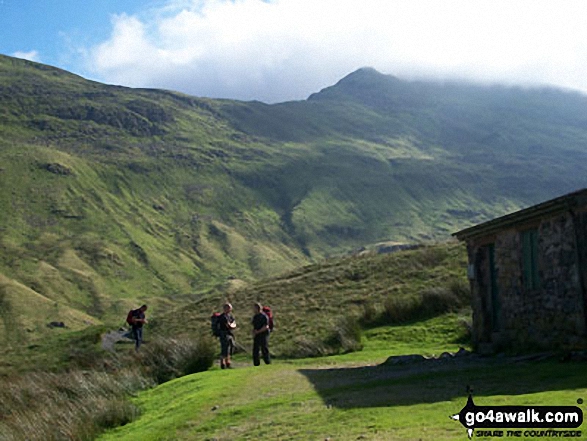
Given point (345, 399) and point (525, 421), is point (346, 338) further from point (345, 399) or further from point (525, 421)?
point (525, 421)

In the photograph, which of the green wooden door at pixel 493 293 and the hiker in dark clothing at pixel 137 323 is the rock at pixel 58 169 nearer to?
the hiker in dark clothing at pixel 137 323

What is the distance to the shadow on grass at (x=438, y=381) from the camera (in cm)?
1070

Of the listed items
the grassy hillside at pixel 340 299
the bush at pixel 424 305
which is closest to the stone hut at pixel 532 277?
the grassy hillside at pixel 340 299

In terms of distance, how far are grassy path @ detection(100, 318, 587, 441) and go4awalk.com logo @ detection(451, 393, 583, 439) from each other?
9.5 inches

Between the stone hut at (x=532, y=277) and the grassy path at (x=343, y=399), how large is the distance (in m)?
1.38

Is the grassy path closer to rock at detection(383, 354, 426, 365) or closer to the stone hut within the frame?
rock at detection(383, 354, 426, 365)

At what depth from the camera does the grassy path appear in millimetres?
9219

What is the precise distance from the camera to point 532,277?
16.5 m

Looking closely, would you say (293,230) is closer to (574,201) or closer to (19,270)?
(19,270)

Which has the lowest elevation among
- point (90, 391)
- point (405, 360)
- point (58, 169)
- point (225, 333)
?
point (90, 391)

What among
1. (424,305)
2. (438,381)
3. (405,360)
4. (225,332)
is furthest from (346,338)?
(438,381)

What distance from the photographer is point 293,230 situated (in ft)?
601

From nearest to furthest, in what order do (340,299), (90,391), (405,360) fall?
1. (90,391)
2. (405,360)
3. (340,299)

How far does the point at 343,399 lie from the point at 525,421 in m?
4.37
